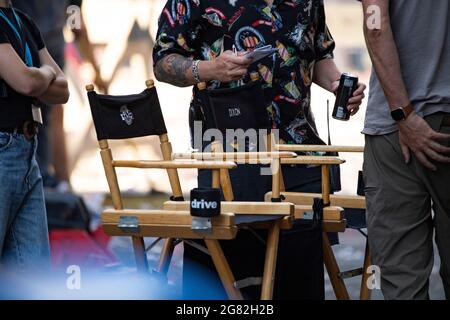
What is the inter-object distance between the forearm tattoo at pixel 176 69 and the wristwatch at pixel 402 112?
1.08m

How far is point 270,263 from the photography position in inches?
155

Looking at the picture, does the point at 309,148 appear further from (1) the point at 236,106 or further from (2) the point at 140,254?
(2) the point at 140,254

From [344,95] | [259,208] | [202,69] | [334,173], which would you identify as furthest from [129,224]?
[334,173]

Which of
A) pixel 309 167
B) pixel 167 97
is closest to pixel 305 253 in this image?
pixel 309 167

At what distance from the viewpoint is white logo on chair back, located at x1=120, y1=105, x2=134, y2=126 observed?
4258mm

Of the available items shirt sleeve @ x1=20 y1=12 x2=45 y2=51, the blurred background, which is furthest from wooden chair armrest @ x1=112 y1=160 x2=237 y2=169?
the blurred background

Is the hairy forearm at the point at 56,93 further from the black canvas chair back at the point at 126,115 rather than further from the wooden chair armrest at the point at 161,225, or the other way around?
the wooden chair armrest at the point at 161,225

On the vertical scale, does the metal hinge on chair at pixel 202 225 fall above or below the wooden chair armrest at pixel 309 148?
below

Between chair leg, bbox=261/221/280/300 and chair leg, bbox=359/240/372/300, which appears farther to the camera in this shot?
chair leg, bbox=359/240/372/300

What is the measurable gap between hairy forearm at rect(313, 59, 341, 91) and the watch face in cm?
115

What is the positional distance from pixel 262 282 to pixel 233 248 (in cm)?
23

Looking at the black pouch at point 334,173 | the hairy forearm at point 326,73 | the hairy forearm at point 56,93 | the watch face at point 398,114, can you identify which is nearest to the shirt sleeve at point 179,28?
the hairy forearm at point 56,93

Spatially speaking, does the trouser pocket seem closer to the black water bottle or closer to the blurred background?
the black water bottle

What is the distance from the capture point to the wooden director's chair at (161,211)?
375 centimetres
